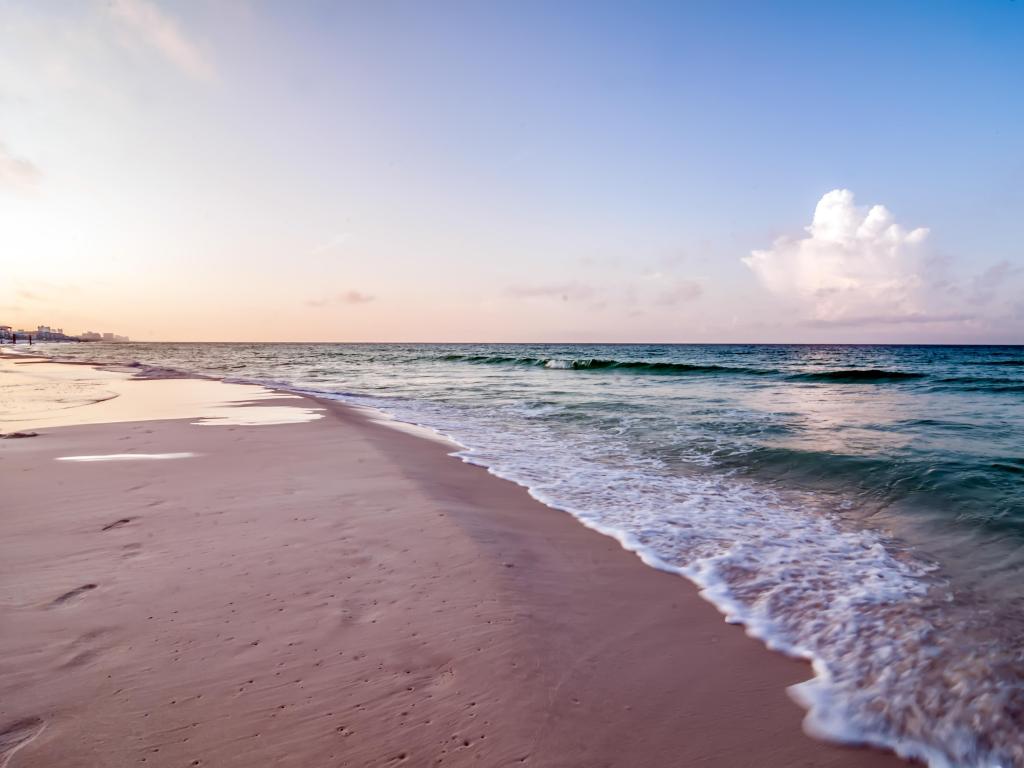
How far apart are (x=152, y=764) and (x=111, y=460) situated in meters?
6.69

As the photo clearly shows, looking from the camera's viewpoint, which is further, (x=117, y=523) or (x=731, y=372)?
(x=731, y=372)

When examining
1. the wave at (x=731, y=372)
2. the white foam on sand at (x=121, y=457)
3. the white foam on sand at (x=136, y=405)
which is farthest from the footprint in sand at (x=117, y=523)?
the wave at (x=731, y=372)

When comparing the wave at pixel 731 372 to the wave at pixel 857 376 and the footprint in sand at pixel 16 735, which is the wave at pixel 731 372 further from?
the footprint in sand at pixel 16 735

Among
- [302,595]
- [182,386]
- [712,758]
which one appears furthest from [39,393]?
[712,758]

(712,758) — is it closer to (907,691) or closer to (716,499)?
(907,691)

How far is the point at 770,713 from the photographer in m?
2.65

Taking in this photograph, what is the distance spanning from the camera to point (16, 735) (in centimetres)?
219

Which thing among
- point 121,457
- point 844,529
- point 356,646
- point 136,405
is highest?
point 136,405

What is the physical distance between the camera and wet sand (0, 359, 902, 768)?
2277 mm

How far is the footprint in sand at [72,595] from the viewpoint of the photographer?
10.8 ft

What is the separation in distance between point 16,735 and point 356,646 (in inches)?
54.9

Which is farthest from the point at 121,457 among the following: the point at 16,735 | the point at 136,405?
the point at 136,405

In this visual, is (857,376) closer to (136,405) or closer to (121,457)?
(136,405)

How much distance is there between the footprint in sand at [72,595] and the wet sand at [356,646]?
0.02 meters
